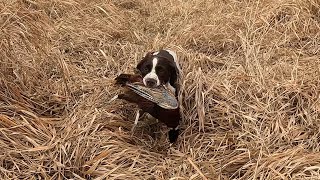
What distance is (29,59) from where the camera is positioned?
11.3 ft

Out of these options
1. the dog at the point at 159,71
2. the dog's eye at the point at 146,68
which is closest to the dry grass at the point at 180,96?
the dog at the point at 159,71

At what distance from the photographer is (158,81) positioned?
2861 millimetres

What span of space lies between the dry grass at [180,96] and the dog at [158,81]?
136 millimetres

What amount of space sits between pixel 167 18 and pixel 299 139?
219cm

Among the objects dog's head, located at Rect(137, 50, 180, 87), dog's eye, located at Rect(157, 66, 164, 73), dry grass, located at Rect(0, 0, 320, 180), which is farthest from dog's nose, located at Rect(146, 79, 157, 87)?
dry grass, located at Rect(0, 0, 320, 180)

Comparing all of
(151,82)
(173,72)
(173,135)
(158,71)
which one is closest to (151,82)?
(151,82)

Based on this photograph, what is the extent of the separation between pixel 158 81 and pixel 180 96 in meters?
0.27

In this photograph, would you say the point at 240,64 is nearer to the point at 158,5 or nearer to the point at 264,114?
the point at 264,114

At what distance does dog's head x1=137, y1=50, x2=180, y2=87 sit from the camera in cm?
285

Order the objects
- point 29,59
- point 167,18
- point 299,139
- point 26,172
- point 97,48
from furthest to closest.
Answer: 1. point 167,18
2. point 97,48
3. point 29,59
4. point 299,139
5. point 26,172

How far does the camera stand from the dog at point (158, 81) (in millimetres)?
2789

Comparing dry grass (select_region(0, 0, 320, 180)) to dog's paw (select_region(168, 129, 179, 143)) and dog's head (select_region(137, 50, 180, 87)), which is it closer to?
dog's paw (select_region(168, 129, 179, 143))

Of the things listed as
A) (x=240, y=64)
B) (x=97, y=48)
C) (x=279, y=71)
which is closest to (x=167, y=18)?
(x=97, y=48)

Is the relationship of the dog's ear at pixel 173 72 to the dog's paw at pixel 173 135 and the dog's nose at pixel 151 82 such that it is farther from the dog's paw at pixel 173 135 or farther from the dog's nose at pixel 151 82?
the dog's paw at pixel 173 135
